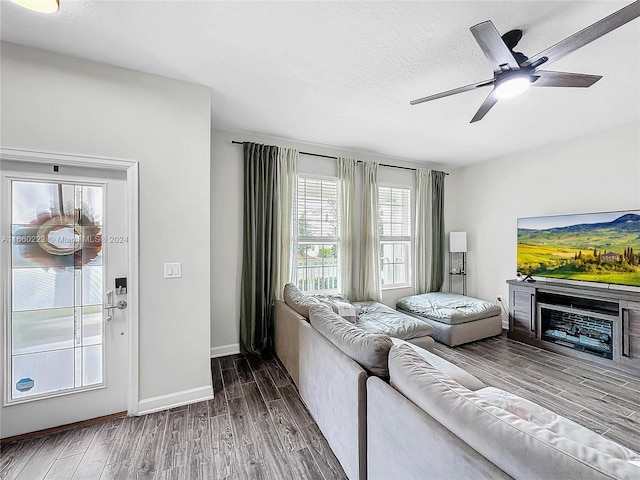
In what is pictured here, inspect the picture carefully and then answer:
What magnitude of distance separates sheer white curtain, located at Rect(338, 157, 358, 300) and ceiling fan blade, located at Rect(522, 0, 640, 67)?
252 centimetres

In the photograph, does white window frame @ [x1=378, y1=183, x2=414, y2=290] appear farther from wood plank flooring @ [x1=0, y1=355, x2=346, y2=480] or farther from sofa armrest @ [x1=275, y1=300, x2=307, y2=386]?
wood plank flooring @ [x1=0, y1=355, x2=346, y2=480]

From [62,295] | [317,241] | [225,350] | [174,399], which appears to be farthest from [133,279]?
[317,241]

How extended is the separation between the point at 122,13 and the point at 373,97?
1.97 metres

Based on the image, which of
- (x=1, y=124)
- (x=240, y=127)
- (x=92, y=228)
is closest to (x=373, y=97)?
(x=240, y=127)

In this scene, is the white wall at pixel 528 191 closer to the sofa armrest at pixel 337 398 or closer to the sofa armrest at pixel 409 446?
the sofa armrest at pixel 337 398

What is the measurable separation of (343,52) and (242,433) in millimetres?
2868

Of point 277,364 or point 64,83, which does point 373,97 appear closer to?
point 64,83

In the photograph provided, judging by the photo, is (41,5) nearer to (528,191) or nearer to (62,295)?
(62,295)

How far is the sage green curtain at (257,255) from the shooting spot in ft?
11.1

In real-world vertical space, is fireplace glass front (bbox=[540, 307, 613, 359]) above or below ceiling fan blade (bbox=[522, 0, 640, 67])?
below

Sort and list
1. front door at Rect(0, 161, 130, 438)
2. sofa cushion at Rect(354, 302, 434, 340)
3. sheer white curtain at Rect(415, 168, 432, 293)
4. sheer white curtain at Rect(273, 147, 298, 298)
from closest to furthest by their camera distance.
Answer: front door at Rect(0, 161, 130, 438) → sofa cushion at Rect(354, 302, 434, 340) → sheer white curtain at Rect(273, 147, 298, 298) → sheer white curtain at Rect(415, 168, 432, 293)

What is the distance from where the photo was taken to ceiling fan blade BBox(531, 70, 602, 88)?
174 cm

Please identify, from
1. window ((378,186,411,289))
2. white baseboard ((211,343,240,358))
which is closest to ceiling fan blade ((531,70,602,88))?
window ((378,186,411,289))

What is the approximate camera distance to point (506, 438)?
826 millimetres
